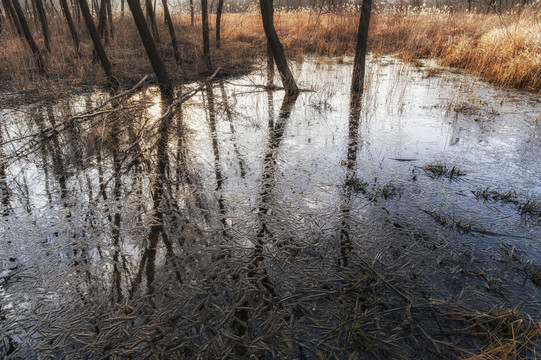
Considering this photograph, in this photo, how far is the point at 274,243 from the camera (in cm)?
248

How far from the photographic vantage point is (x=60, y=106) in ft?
21.4

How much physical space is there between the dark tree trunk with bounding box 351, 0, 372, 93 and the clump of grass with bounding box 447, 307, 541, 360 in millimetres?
5875

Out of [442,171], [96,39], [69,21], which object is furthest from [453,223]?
[69,21]

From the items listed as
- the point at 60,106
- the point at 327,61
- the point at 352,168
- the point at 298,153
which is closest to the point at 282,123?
the point at 298,153

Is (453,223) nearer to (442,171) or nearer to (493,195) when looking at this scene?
(493,195)

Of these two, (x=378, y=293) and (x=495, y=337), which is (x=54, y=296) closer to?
(x=378, y=293)

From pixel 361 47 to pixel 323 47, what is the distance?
6243mm

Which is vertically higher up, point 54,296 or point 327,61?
point 327,61

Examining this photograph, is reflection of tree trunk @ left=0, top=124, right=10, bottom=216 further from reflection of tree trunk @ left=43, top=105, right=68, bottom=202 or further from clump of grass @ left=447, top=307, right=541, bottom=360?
clump of grass @ left=447, top=307, right=541, bottom=360

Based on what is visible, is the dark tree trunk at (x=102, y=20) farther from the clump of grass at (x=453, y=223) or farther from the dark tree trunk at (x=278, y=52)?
the clump of grass at (x=453, y=223)

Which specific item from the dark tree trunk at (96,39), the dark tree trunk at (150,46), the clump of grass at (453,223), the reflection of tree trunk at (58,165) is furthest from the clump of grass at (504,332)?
the dark tree trunk at (96,39)

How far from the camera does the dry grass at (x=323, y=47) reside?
24.8 ft

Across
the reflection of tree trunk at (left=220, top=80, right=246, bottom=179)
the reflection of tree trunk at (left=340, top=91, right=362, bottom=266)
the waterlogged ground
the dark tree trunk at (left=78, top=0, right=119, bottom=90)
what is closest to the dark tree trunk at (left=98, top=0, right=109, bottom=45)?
the dark tree trunk at (left=78, top=0, right=119, bottom=90)

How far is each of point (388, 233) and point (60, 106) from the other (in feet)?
23.0
